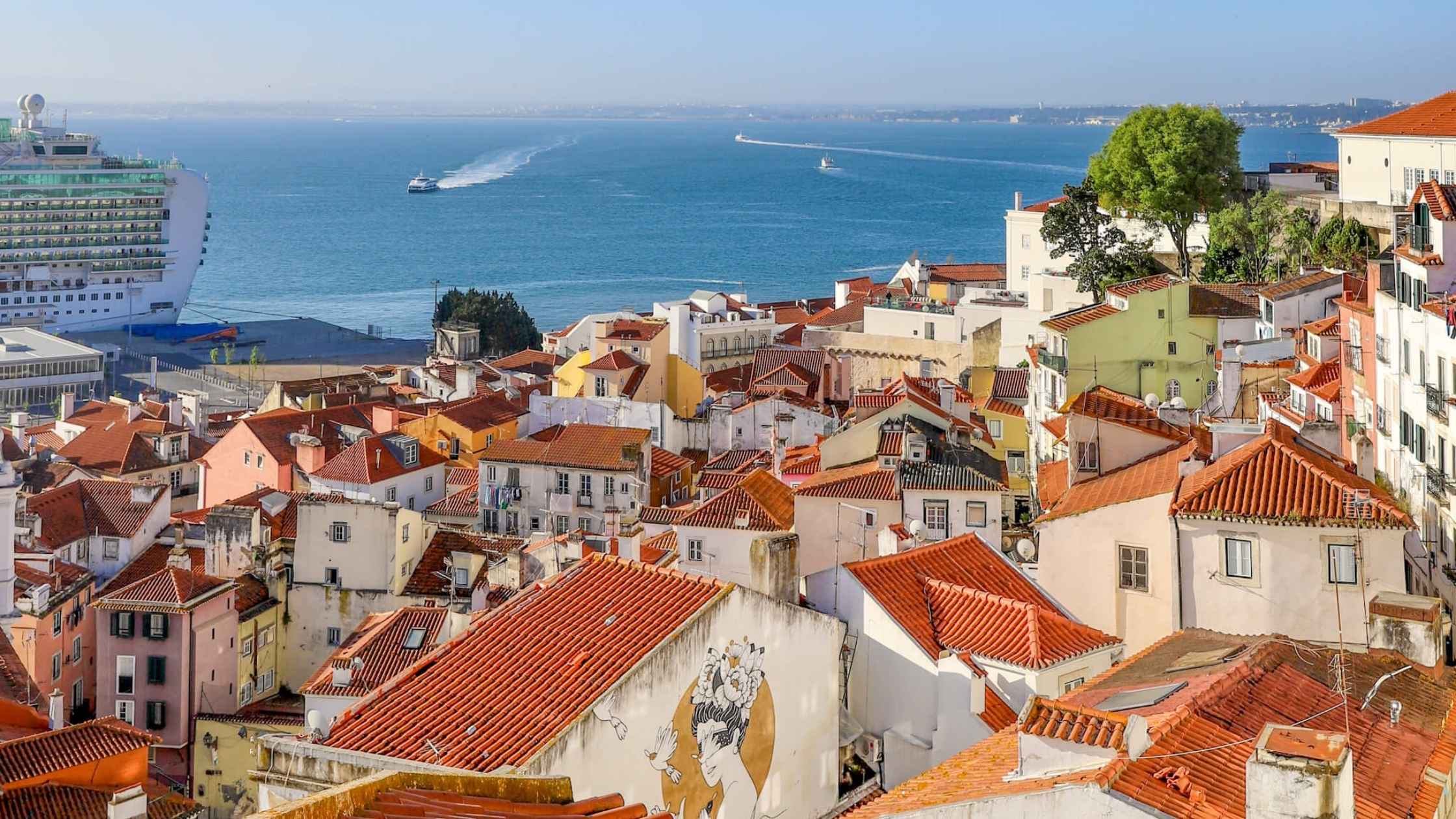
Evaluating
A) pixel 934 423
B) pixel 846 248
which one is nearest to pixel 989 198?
pixel 846 248

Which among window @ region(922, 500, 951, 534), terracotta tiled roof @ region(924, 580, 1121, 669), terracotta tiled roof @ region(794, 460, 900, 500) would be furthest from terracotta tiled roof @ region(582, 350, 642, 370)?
terracotta tiled roof @ region(924, 580, 1121, 669)

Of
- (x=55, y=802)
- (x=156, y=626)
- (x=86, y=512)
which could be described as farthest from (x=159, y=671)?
(x=55, y=802)

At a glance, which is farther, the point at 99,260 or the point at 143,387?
the point at 99,260

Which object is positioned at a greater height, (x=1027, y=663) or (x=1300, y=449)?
(x=1300, y=449)

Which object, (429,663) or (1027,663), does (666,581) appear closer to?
(429,663)

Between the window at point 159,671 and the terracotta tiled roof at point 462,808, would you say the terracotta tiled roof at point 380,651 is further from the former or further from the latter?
the terracotta tiled roof at point 462,808

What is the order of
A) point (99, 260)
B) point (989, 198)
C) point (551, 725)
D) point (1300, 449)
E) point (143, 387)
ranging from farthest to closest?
point (989, 198) → point (99, 260) → point (143, 387) → point (1300, 449) → point (551, 725)

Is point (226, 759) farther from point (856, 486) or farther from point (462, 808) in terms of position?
point (462, 808)
